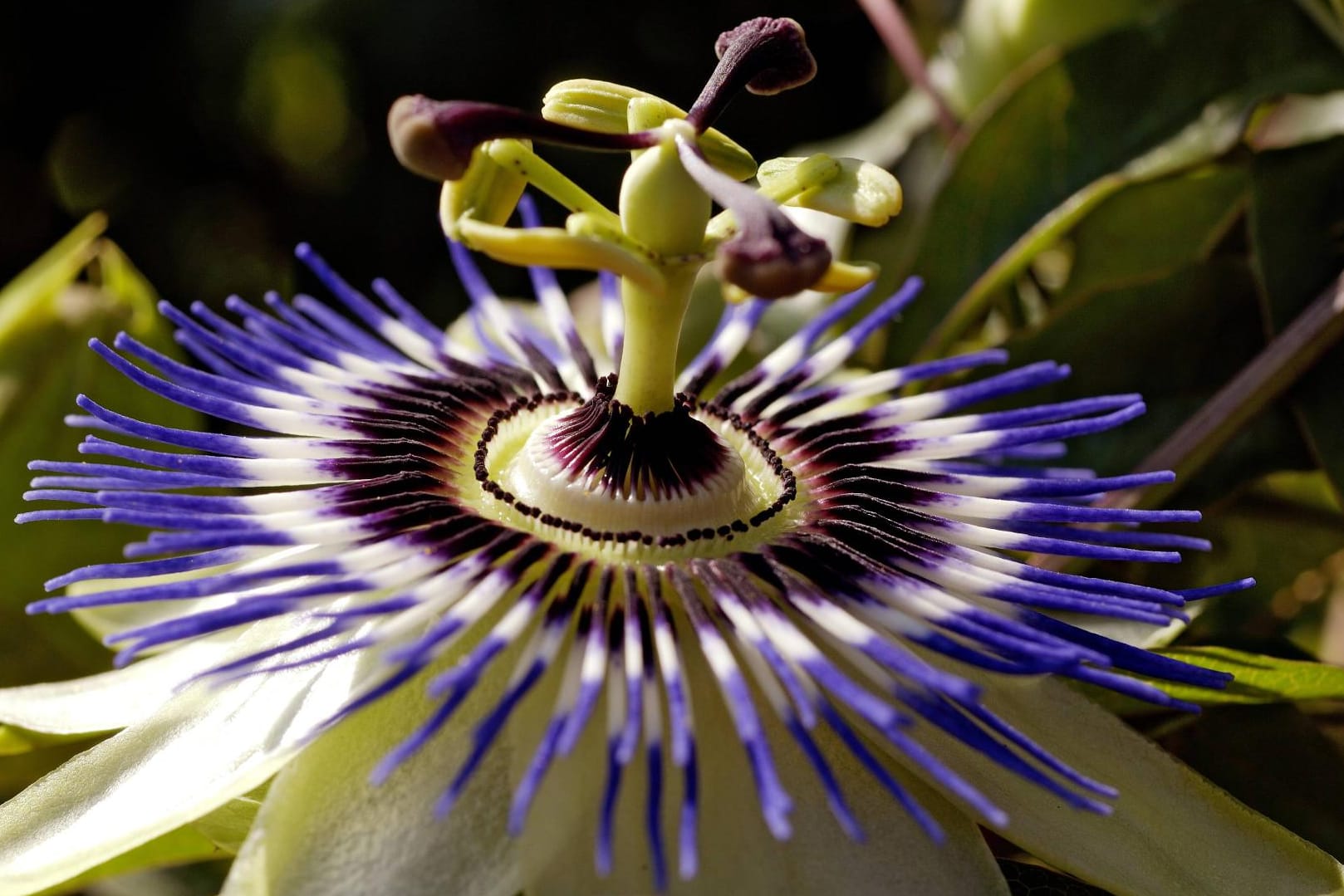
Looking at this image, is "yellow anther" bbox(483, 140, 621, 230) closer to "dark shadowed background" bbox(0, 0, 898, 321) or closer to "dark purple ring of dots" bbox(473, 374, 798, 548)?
"dark purple ring of dots" bbox(473, 374, 798, 548)

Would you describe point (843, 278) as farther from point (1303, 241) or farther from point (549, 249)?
point (1303, 241)

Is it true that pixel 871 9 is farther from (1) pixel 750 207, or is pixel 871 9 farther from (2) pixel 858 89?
(1) pixel 750 207

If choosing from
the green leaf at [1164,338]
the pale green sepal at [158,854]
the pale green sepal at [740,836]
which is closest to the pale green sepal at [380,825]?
the pale green sepal at [740,836]

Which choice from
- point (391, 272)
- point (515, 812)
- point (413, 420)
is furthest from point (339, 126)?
point (515, 812)

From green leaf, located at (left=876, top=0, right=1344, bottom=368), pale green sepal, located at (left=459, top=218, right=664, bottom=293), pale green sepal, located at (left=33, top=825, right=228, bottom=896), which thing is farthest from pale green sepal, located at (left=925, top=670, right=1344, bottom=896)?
green leaf, located at (left=876, top=0, right=1344, bottom=368)

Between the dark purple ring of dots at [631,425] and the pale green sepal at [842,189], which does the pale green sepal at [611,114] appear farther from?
the dark purple ring of dots at [631,425]

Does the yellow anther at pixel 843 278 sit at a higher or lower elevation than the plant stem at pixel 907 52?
lower
